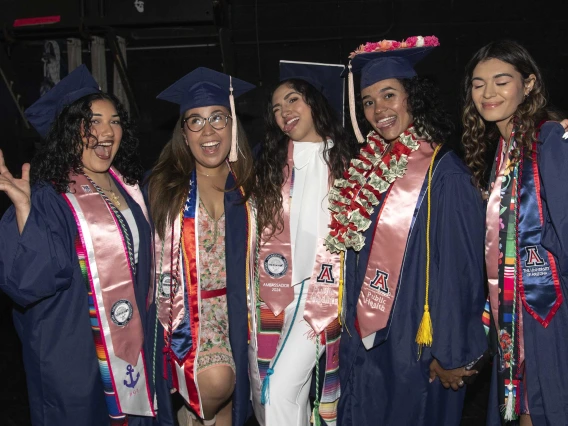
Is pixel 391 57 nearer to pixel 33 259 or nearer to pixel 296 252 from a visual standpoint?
pixel 296 252

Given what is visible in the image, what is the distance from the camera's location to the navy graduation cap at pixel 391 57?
8.84 ft

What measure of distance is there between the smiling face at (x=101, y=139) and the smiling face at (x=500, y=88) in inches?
62.7

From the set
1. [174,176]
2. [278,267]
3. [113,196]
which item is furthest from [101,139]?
[278,267]

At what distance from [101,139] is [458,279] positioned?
1643 mm

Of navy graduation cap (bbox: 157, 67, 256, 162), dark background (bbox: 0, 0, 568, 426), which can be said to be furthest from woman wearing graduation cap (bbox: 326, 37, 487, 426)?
dark background (bbox: 0, 0, 568, 426)

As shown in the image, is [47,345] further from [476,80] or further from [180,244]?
[476,80]

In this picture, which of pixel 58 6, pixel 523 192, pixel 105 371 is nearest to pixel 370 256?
pixel 523 192

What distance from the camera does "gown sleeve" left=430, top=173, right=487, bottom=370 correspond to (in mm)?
2414

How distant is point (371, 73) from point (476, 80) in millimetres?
499

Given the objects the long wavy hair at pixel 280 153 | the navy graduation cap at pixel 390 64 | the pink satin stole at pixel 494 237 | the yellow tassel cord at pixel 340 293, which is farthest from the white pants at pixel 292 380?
the navy graduation cap at pixel 390 64

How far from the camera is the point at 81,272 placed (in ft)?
7.98

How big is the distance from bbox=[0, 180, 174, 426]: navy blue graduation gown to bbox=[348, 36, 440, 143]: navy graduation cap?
4.90 feet

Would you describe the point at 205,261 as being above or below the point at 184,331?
above

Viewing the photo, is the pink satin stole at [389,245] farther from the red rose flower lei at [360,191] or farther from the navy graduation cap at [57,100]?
the navy graduation cap at [57,100]
